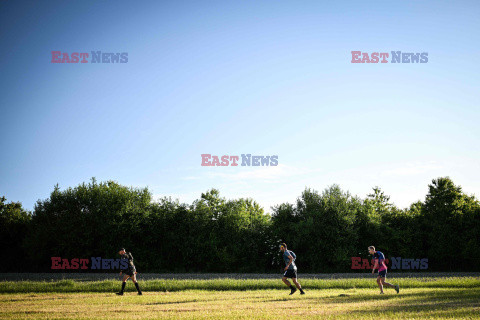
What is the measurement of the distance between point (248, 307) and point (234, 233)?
2359 centimetres

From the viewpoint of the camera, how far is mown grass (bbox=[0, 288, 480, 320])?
37.2 ft

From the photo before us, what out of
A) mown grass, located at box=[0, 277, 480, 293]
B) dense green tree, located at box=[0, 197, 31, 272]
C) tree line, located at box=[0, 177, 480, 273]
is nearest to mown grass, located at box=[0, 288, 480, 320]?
mown grass, located at box=[0, 277, 480, 293]

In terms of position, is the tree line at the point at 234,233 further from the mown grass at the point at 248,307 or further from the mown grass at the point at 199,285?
the mown grass at the point at 248,307

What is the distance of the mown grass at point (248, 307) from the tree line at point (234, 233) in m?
19.0

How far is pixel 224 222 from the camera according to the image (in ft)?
123

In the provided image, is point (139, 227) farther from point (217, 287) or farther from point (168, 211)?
point (217, 287)

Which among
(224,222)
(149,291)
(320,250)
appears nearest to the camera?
(149,291)

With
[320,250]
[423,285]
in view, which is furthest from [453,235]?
[423,285]

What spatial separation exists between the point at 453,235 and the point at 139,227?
30211 millimetres

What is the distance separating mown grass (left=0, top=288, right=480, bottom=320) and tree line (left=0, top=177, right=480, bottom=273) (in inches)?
746

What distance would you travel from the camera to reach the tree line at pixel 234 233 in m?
35.7
